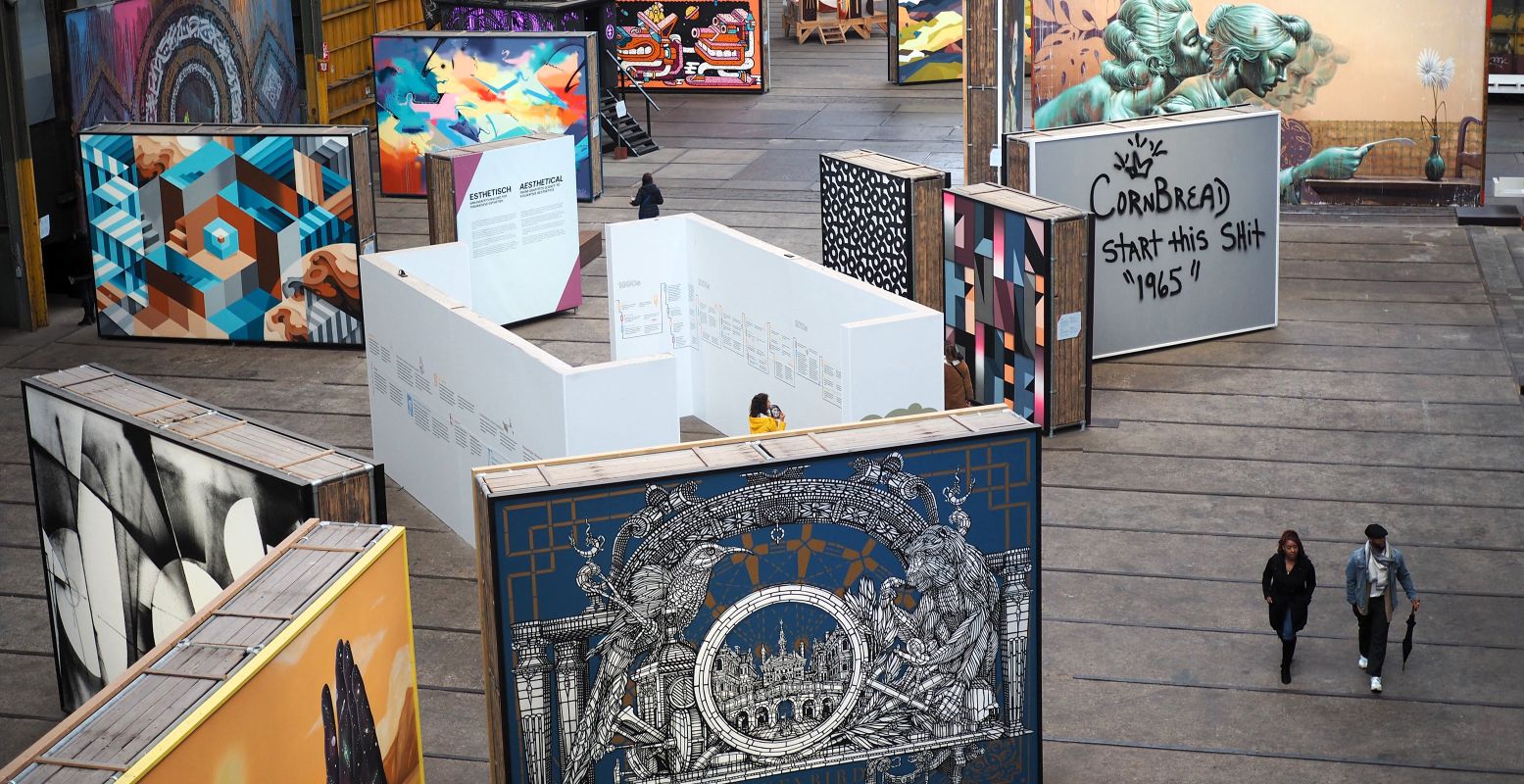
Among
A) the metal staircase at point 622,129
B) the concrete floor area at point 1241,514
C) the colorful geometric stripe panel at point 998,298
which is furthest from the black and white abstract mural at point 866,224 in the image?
the metal staircase at point 622,129

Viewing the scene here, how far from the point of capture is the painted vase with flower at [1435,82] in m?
24.2

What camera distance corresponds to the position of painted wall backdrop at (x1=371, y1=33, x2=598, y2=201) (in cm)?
2556

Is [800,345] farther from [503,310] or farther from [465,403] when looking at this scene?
[503,310]

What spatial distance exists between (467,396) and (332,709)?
6312 mm

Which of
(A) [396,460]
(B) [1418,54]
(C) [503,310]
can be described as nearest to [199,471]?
(A) [396,460]

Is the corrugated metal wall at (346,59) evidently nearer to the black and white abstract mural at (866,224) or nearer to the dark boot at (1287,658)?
the black and white abstract mural at (866,224)

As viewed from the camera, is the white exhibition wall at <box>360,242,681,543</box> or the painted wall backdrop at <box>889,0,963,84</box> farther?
the painted wall backdrop at <box>889,0,963,84</box>

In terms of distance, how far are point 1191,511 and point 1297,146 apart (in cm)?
1230

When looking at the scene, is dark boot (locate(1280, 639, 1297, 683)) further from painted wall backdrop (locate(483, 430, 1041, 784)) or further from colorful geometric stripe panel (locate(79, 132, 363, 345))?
colorful geometric stripe panel (locate(79, 132, 363, 345))

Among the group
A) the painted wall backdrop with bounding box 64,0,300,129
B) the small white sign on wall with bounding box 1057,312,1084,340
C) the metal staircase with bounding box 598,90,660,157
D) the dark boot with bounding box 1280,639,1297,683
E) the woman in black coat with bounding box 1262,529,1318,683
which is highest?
the painted wall backdrop with bounding box 64,0,300,129

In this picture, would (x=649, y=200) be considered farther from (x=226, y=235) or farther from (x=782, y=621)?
(x=782, y=621)

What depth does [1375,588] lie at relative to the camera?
11.1m

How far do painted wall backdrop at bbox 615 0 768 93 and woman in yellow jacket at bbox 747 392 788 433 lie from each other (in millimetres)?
22332

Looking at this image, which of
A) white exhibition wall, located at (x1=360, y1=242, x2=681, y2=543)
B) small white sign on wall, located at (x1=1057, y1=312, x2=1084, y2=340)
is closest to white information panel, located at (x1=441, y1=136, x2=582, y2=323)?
white exhibition wall, located at (x1=360, y1=242, x2=681, y2=543)
